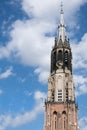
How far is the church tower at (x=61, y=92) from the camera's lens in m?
102

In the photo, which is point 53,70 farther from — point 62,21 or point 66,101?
point 62,21

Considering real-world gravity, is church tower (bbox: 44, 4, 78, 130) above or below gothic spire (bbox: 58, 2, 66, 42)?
below

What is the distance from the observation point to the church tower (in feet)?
333

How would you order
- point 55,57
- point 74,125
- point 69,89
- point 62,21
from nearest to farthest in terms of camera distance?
1. point 74,125
2. point 69,89
3. point 55,57
4. point 62,21

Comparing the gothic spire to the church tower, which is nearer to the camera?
the church tower

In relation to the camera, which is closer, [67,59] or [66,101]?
[66,101]

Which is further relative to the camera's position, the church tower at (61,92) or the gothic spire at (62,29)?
the gothic spire at (62,29)

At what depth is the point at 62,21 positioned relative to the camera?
124812 millimetres

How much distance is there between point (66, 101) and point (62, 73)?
10.6 meters

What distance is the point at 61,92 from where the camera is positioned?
106938 millimetres

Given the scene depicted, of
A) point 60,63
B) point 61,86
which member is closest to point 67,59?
point 60,63

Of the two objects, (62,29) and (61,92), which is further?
(62,29)

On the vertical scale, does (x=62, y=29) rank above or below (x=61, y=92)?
above

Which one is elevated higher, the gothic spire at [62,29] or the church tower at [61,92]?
the gothic spire at [62,29]
